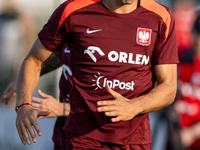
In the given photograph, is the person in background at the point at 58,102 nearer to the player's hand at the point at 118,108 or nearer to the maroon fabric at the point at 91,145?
the maroon fabric at the point at 91,145

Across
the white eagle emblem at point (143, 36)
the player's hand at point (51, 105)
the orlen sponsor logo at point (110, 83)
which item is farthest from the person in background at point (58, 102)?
the white eagle emblem at point (143, 36)

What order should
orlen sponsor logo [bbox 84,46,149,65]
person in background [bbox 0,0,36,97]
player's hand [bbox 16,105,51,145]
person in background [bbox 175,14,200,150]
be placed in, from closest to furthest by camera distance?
player's hand [bbox 16,105,51,145] < orlen sponsor logo [bbox 84,46,149,65] < person in background [bbox 175,14,200,150] < person in background [bbox 0,0,36,97]

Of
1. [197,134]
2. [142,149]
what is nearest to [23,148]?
[197,134]

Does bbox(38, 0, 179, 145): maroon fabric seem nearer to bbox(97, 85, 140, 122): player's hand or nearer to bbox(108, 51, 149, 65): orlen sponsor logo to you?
bbox(108, 51, 149, 65): orlen sponsor logo

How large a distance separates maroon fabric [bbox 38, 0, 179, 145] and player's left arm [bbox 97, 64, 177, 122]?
0.10m

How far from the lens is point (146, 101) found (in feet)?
8.84

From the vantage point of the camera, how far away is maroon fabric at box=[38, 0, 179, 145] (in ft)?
9.25

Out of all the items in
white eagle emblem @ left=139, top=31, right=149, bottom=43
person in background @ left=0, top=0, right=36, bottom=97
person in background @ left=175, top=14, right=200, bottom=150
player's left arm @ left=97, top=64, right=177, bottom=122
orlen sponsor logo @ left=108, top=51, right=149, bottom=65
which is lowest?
person in background @ left=175, top=14, right=200, bottom=150

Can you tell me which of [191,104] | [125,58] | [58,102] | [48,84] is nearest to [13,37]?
[48,84]

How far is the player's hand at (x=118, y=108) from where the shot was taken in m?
2.45

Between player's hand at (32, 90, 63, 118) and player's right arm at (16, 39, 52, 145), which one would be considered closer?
player's right arm at (16, 39, 52, 145)

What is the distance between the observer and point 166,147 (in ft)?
17.1

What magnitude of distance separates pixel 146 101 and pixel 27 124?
0.88m

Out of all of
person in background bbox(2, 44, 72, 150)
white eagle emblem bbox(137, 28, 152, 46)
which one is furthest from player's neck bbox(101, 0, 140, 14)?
person in background bbox(2, 44, 72, 150)
